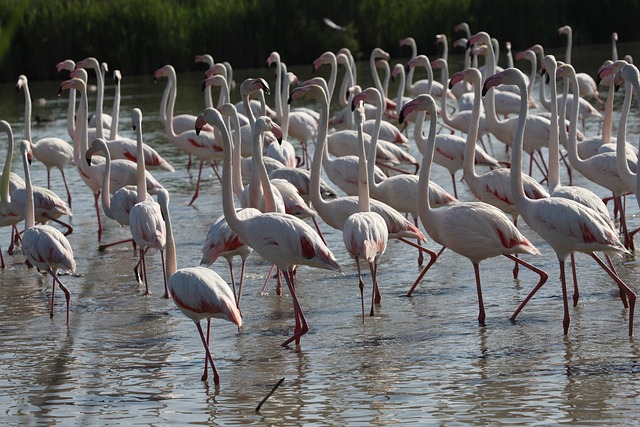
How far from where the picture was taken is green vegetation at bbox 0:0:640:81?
28828 millimetres

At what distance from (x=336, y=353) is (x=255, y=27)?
78.3ft

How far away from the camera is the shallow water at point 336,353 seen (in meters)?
5.43

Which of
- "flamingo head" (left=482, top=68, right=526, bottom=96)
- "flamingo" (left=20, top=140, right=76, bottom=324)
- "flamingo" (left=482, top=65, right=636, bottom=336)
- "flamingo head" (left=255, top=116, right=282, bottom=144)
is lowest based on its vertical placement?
"flamingo" (left=20, top=140, right=76, bottom=324)

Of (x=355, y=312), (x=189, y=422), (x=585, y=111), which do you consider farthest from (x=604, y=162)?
(x=585, y=111)

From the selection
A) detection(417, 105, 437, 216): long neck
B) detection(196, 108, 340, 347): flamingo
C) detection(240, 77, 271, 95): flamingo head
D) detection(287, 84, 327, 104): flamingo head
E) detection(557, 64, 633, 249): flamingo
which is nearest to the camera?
detection(196, 108, 340, 347): flamingo

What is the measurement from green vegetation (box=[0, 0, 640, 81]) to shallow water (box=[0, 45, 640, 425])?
794 inches

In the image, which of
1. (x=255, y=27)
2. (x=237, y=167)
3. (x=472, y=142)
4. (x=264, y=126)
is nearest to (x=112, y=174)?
(x=237, y=167)

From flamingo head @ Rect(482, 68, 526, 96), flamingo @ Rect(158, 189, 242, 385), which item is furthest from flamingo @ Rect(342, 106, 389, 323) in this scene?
flamingo @ Rect(158, 189, 242, 385)

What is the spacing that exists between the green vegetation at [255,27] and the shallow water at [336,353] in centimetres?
2017

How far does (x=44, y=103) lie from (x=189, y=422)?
2008 cm

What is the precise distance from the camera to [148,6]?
95.9ft

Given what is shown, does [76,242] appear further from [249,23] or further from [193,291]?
[249,23]

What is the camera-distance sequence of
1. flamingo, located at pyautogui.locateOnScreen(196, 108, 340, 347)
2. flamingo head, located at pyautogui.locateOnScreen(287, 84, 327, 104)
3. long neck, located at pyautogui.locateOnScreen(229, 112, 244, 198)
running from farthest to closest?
long neck, located at pyautogui.locateOnScreen(229, 112, 244, 198), flamingo head, located at pyautogui.locateOnScreen(287, 84, 327, 104), flamingo, located at pyautogui.locateOnScreen(196, 108, 340, 347)

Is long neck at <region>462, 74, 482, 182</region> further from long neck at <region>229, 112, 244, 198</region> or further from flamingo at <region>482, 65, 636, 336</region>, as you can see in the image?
long neck at <region>229, 112, 244, 198</region>
